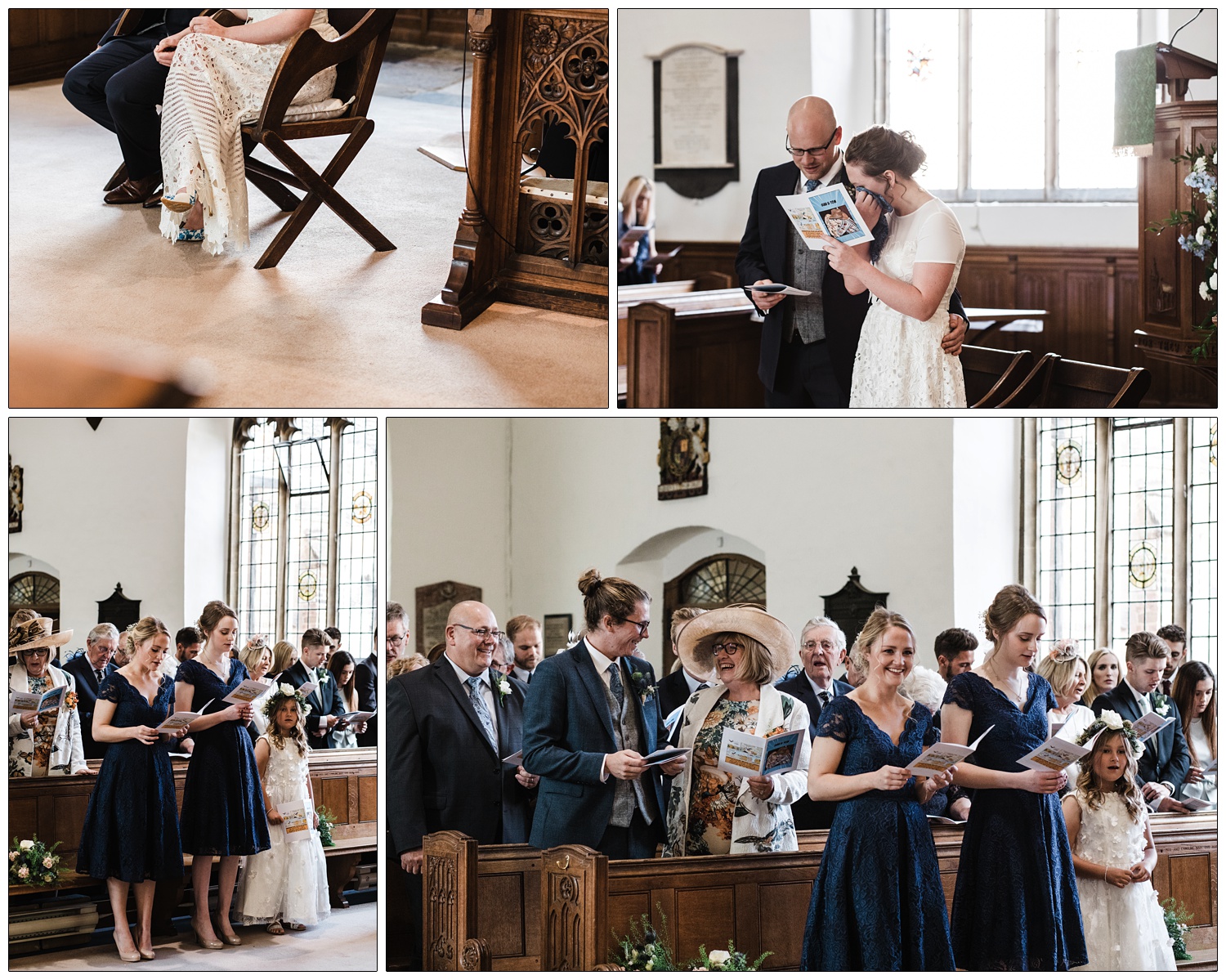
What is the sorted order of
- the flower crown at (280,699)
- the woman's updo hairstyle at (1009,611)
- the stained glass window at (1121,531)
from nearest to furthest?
the woman's updo hairstyle at (1009,611) < the flower crown at (280,699) < the stained glass window at (1121,531)

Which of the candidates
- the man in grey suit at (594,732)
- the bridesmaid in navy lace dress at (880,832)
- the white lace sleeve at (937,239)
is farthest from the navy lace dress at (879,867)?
the white lace sleeve at (937,239)

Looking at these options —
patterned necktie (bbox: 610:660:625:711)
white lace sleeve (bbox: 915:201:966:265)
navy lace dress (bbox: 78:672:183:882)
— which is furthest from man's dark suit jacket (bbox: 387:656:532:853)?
white lace sleeve (bbox: 915:201:966:265)

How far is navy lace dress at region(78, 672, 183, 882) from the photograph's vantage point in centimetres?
492

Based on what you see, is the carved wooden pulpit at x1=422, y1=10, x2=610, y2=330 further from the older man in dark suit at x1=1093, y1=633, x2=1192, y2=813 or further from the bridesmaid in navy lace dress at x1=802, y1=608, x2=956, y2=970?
the older man in dark suit at x1=1093, y1=633, x2=1192, y2=813

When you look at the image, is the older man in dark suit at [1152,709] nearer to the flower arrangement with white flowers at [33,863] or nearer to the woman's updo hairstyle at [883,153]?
the woman's updo hairstyle at [883,153]

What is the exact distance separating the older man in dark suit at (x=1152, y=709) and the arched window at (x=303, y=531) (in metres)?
3.21

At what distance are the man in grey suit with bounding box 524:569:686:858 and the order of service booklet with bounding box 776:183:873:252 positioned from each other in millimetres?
1413

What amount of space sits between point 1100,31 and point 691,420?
2642 mm

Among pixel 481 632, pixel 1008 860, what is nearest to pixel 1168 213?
pixel 1008 860

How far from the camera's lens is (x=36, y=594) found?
4.94m

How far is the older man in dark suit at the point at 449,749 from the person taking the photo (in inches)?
186

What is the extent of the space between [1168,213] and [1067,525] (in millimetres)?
1866

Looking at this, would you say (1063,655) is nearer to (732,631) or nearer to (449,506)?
(732,631)

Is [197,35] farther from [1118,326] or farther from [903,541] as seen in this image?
[1118,326]
